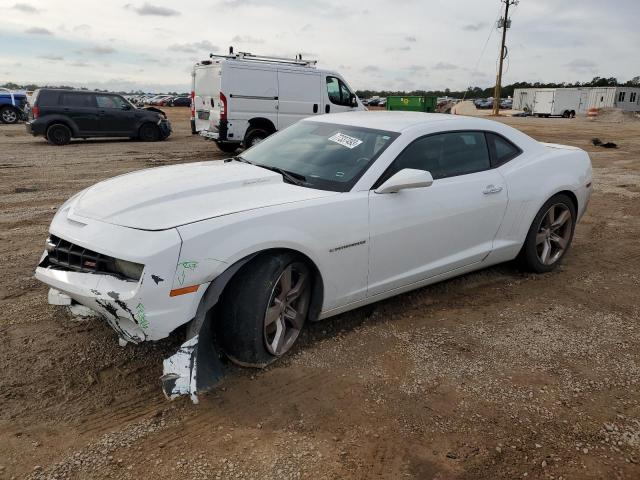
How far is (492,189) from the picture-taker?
422 cm

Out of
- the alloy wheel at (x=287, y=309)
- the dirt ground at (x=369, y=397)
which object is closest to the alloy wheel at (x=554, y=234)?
the dirt ground at (x=369, y=397)

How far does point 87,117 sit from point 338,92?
7804mm

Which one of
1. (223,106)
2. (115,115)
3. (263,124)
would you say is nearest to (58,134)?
(115,115)

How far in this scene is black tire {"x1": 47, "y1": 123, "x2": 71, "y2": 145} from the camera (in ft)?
49.5

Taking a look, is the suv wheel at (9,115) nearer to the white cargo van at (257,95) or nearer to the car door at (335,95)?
the white cargo van at (257,95)

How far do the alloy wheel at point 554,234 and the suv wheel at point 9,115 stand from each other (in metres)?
24.5

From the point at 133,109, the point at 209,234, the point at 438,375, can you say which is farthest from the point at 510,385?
the point at 133,109

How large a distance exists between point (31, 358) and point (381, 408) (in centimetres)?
215

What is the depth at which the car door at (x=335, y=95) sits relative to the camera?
12883 millimetres

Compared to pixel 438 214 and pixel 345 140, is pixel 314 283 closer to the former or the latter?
pixel 438 214

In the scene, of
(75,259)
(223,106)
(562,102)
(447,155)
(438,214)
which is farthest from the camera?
(562,102)

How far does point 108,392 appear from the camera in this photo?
2912mm

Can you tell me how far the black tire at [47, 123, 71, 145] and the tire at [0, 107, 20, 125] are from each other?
9.95m

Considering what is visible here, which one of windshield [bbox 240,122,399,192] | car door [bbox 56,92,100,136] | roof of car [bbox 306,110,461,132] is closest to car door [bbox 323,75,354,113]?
car door [bbox 56,92,100,136]
